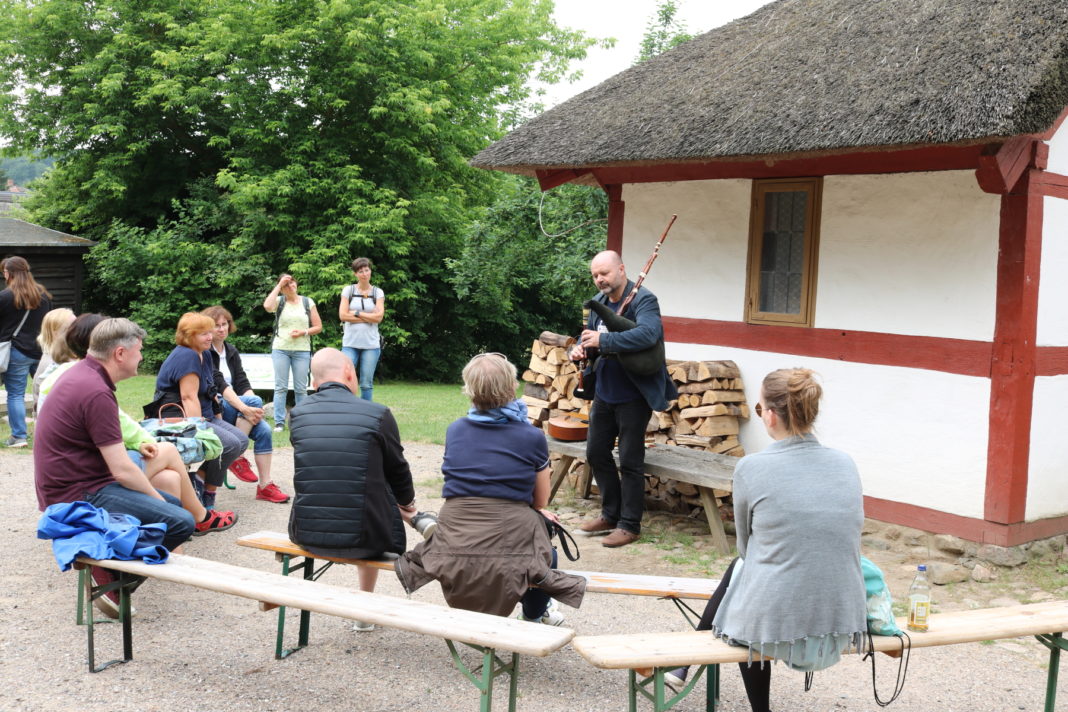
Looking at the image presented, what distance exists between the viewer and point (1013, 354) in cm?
616

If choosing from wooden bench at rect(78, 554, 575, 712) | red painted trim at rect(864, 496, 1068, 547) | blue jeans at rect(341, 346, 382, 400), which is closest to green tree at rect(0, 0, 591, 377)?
blue jeans at rect(341, 346, 382, 400)

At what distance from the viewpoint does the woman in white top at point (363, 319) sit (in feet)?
35.1

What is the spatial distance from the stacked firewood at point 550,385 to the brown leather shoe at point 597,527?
1291 mm

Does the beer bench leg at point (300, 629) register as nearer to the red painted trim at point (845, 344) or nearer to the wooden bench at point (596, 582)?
the wooden bench at point (596, 582)

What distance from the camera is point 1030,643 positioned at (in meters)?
5.23

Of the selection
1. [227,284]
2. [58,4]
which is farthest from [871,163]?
[58,4]

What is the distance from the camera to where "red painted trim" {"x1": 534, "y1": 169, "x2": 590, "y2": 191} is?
28.7ft

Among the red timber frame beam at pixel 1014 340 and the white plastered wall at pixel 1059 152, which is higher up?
the white plastered wall at pixel 1059 152

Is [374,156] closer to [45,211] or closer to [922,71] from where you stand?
[45,211]

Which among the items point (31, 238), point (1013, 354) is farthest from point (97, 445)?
point (31, 238)

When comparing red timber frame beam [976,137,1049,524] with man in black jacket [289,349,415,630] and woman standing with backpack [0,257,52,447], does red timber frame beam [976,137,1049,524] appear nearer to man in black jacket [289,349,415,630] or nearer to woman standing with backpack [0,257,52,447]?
man in black jacket [289,349,415,630]

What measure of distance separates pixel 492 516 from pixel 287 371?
692 centimetres

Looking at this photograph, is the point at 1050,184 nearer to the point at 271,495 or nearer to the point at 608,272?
the point at 608,272

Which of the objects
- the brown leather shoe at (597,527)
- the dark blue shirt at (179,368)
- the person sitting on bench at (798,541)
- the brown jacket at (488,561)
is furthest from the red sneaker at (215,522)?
the person sitting on bench at (798,541)
